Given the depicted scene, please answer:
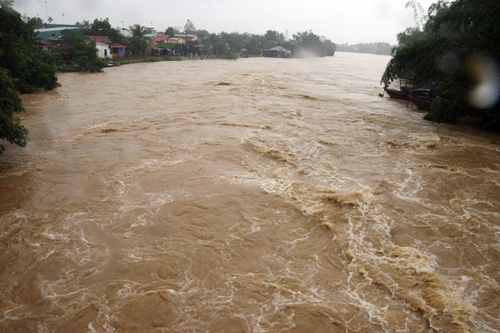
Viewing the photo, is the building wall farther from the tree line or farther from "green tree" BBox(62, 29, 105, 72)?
"green tree" BBox(62, 29, 105, 72)

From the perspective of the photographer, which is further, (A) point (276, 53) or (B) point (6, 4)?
(A) point (276, 53)

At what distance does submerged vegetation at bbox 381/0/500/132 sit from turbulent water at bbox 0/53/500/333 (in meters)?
1.57

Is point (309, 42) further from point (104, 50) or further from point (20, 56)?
point (20, 56)

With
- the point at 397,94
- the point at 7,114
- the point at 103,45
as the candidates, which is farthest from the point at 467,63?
the point at 103,45

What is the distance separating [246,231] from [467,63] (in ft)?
38.9

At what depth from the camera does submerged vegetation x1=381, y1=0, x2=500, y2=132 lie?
10867 millimetres

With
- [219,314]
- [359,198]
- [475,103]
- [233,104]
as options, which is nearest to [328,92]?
[233,104]

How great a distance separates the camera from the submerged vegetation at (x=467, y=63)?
10867 mm

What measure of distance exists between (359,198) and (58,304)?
17.6 ft

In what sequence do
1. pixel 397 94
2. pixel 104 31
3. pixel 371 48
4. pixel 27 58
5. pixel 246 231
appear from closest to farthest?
pixel 246 231 → pixel 27 58 → pixel 397 94 → pixel 104 31 → pixel 371 48

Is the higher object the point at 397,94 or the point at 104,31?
the point at 104,31

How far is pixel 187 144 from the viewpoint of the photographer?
9172 millimetres

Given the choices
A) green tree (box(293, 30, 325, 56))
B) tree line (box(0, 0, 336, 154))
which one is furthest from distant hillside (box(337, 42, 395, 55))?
tree line (box(0, 0, 336, 154))

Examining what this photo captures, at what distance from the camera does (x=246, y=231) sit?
5176 millimetres
